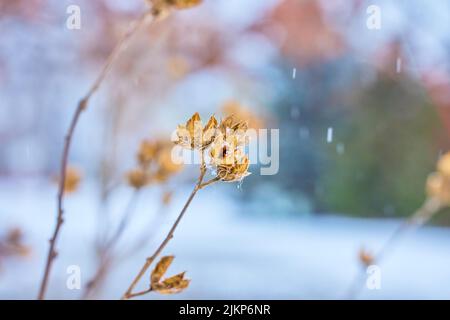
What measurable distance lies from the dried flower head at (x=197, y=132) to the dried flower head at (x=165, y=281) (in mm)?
63

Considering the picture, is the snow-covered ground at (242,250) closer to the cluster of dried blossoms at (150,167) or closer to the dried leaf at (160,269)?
the cluster of dried blossoms at (150,167)

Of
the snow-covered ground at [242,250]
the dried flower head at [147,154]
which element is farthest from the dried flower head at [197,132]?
the snow-covered ground at [242,250]

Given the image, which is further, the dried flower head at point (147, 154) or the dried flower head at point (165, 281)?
the dried flower head at point (147, 154)

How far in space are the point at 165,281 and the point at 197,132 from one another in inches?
3.3

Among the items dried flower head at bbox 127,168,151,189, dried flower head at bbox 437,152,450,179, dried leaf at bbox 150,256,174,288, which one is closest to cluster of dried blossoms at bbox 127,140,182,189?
dried flower head at bbox 127,168,151,189

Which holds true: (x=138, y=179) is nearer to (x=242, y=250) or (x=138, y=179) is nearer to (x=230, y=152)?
(x=230, y=152)

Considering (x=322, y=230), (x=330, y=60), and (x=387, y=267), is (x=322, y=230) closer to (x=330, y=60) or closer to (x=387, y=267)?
(x=387, y=267)

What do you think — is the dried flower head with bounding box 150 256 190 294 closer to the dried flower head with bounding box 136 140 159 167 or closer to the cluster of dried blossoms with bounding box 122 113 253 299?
the cluster of dried blossoms with bounding box 122 113 253 299

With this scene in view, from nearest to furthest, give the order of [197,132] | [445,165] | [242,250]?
[197,132], [445,165], [242,250]

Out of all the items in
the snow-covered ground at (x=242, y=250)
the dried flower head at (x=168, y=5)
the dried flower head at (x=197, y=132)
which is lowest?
the snow-covered ground at (x=242, y=250)

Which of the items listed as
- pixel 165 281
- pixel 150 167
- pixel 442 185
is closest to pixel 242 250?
pixel 442 185

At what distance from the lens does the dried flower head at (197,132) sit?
26 cm

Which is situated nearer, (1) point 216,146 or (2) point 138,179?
(1) point 216,146

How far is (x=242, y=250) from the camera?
2775 mm
